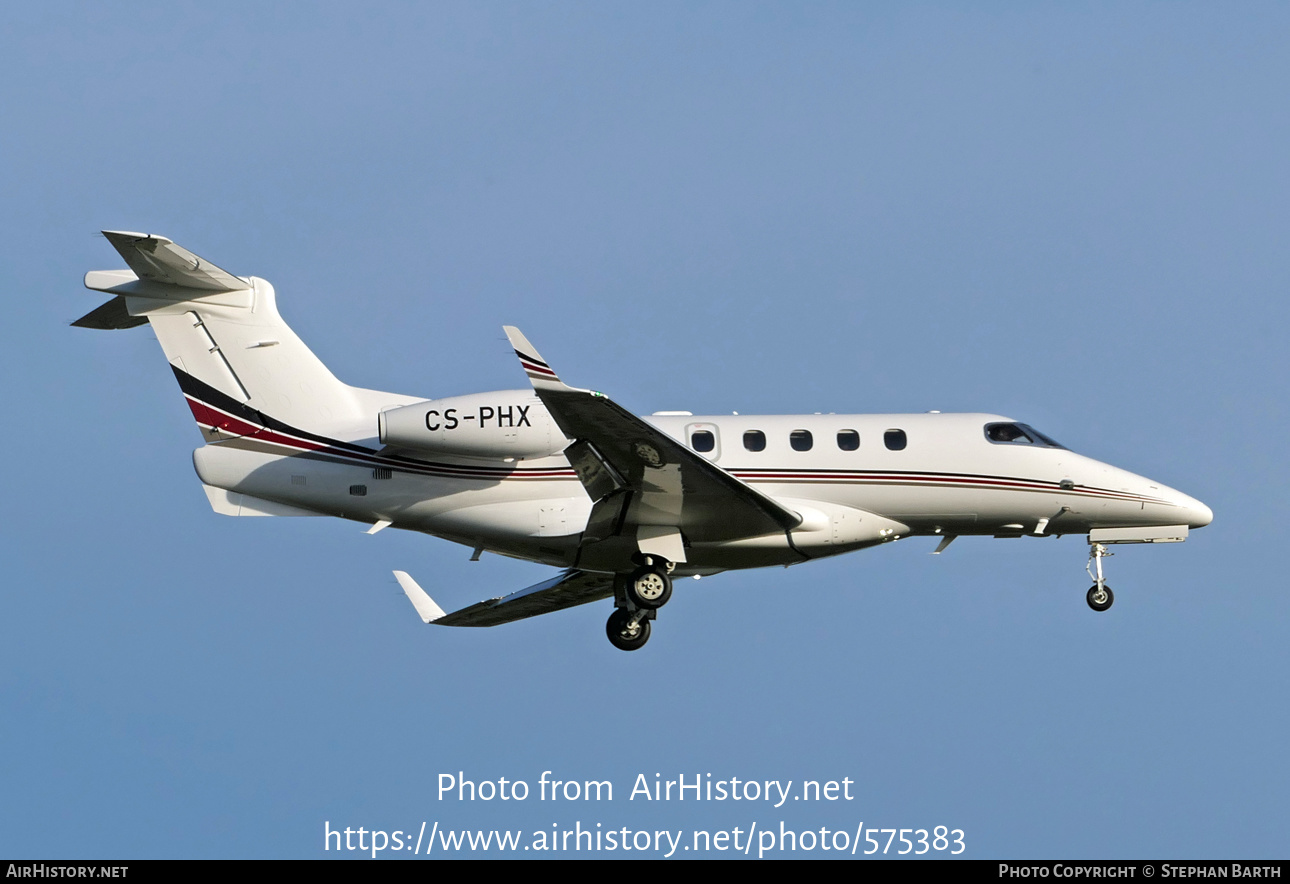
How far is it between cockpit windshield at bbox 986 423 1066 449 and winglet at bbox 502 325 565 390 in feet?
24.6

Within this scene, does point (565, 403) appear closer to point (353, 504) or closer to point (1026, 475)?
point (353, 504)

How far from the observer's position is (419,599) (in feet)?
80.3

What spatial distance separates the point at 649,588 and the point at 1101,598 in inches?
262

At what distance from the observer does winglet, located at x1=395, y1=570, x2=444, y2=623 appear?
24.4m

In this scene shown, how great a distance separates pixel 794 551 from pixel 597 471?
3302mm

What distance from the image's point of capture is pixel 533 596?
2416cm

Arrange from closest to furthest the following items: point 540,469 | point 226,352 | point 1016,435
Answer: point 540,469 → point 226,352 → point 1016,435

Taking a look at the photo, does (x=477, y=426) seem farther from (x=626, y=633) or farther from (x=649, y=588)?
(x=626, y=633)

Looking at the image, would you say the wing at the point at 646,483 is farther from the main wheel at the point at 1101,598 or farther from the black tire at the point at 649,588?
the main wheel at the point at 1101,598

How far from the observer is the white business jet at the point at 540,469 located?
20.3m

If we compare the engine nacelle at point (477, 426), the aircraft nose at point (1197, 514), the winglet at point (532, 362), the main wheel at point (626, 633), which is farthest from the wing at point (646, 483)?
the aircraft nose at point (1197, 514)

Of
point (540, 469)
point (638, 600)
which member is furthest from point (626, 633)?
point (540, 469)

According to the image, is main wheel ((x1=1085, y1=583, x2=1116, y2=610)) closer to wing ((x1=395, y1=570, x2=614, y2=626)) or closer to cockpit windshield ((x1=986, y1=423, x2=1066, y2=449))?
cockpit windshield ((x1=986, y1=423, x2=1066, y2=449))

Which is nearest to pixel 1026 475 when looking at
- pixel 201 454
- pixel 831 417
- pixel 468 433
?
pixel 831 417
